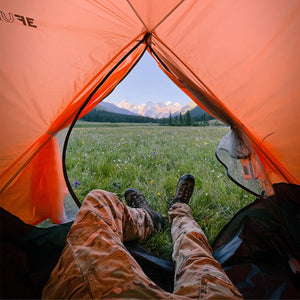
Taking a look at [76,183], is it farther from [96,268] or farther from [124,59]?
[96,268]

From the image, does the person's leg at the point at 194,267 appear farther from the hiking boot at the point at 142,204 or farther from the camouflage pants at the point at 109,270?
the hiking boot at the point at 142,204

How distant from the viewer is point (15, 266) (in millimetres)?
790

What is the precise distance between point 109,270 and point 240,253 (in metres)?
0.75

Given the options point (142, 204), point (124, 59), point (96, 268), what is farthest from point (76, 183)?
point (96, 268)

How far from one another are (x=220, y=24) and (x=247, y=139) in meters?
0.77

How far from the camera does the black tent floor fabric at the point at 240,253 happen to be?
31.8 inches

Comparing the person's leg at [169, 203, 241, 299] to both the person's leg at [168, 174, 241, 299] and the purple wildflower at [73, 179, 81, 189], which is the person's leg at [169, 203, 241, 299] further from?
the purple wildflower at [73, 179, 81, 189]

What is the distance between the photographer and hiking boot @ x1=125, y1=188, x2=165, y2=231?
1.50 meters

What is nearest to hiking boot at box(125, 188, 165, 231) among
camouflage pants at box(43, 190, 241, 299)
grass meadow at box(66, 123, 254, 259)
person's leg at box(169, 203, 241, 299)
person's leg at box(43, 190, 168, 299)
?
grass meadow at box(66, 123, 254, 259)

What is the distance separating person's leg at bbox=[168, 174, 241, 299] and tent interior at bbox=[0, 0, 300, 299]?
18 centimetres

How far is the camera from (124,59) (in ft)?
4.31

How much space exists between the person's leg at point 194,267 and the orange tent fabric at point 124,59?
0.77 metres

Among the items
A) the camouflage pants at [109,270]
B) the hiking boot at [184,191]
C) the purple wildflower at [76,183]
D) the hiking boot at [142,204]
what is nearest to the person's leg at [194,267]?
the camouflage pants at [109,270]

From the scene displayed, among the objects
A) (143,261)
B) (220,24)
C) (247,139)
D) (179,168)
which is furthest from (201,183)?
(220,24)
